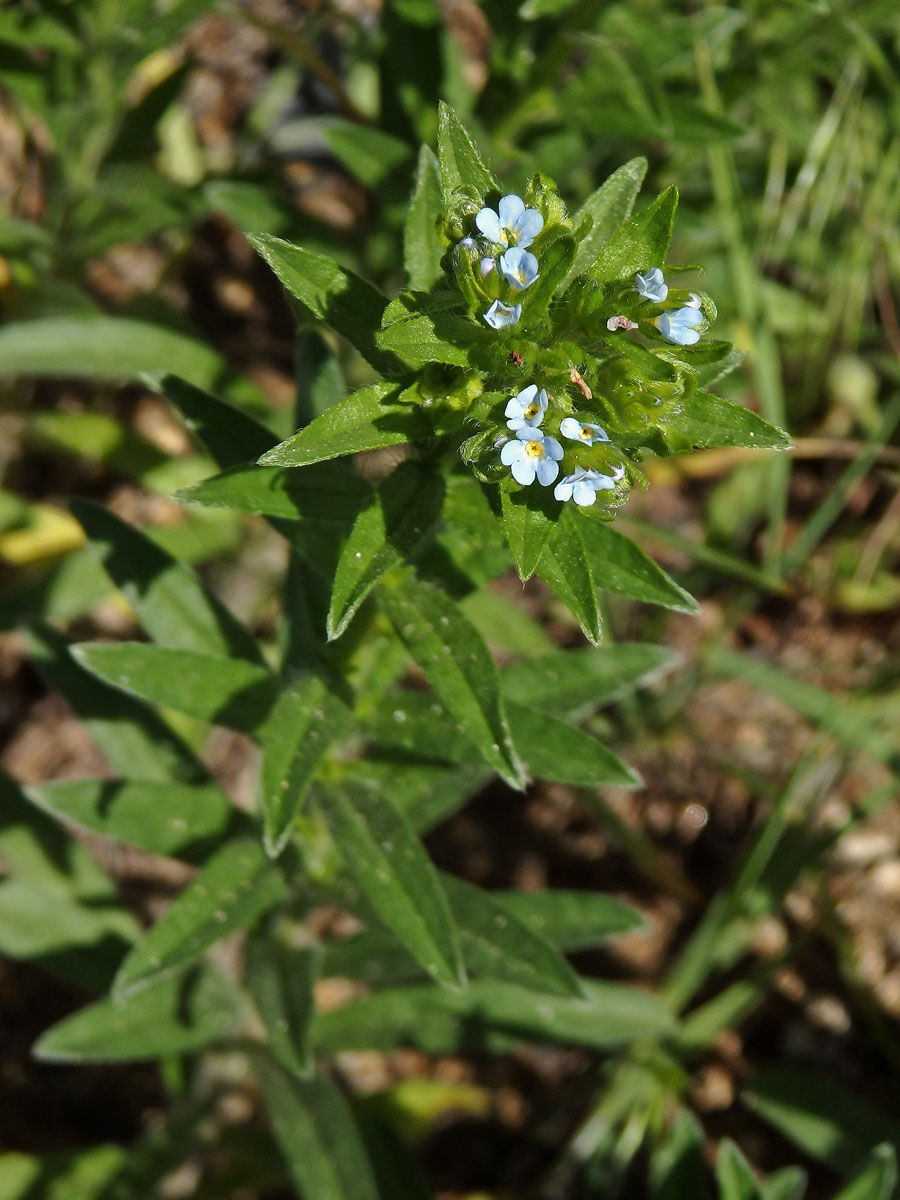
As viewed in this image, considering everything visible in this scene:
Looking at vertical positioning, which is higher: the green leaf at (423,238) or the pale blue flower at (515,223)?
the pale blue flower at (515,223)

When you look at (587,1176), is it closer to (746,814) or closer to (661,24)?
(746,814)

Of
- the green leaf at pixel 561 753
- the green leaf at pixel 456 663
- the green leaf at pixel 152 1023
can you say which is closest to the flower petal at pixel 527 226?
the green leaf at pixel 456 663

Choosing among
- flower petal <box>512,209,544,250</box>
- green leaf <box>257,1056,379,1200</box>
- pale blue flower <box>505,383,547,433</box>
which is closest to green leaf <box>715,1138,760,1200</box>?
green leaf <box>257,1056,379,1200</box>

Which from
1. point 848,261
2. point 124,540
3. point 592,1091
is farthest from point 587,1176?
point 848,261

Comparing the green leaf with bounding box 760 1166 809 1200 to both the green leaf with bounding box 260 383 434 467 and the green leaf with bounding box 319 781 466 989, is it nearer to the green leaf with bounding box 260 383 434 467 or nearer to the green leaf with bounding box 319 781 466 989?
the green leaf with bounding box 319 781 466 989

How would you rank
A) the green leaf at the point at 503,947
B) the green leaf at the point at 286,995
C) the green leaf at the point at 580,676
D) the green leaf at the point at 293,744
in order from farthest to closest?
the green leaf at the point at 580,676
the green leaf at the point at 286,995
the green leaf at the point at 503,947
the green leaf at the point at 293,744

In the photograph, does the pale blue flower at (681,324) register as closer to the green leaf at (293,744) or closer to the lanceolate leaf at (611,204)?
the lanceolate leaf at (611,204)
